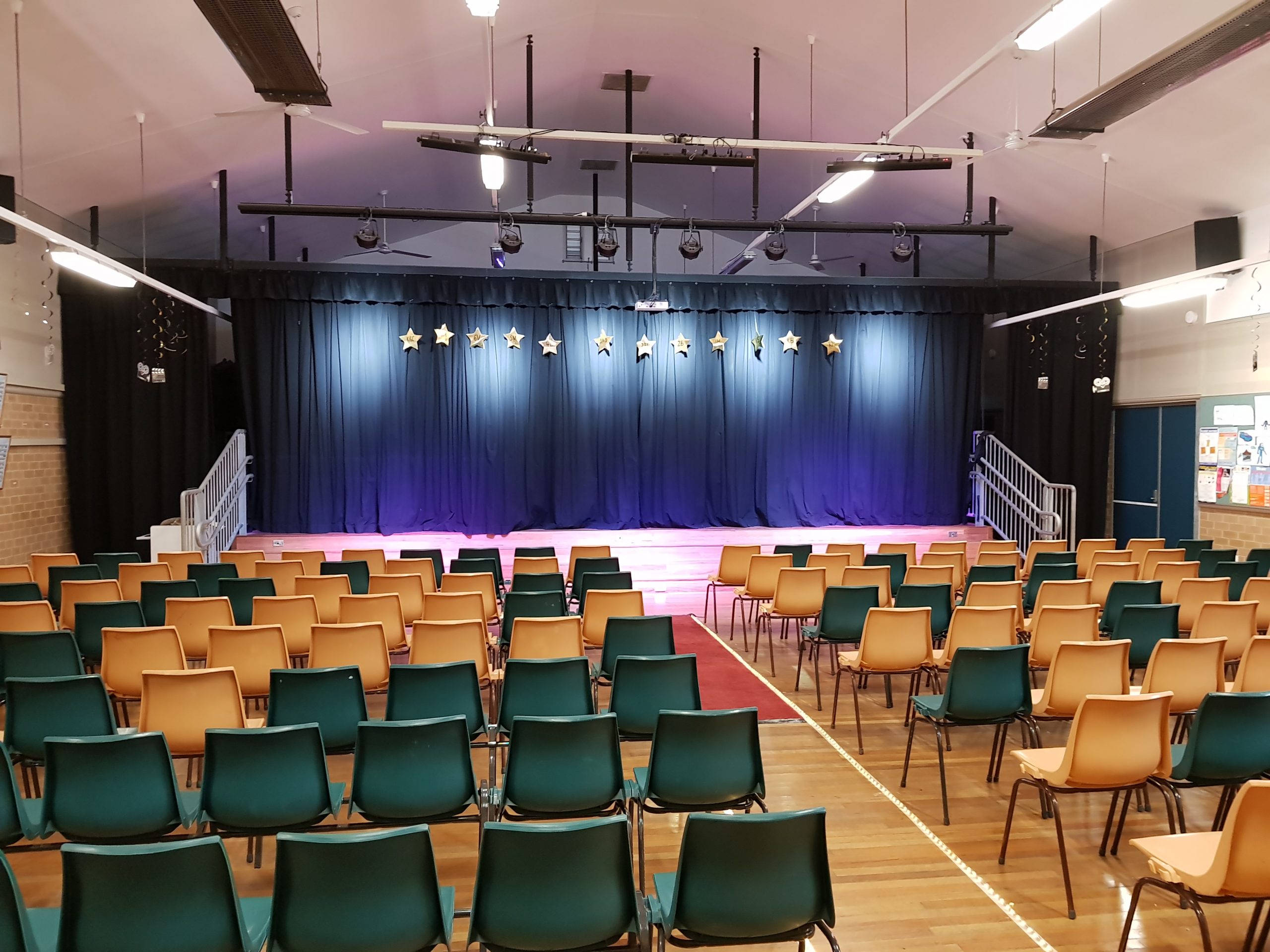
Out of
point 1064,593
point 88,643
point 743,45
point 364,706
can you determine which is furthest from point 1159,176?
point 88,643

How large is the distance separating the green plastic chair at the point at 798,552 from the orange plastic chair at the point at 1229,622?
323 centimetres

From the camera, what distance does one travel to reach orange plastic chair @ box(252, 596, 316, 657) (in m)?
5.60

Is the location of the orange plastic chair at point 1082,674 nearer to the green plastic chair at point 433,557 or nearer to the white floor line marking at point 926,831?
the white floor line marking at point 926,831

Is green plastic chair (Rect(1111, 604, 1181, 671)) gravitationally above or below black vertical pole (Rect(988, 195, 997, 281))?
below

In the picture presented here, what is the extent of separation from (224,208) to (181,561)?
5.16 m

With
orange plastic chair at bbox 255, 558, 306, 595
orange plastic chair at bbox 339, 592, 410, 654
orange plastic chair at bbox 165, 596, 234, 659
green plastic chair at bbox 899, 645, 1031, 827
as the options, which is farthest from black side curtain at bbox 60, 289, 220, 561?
green plastic chair at bbox 899, 645, 1031, 827

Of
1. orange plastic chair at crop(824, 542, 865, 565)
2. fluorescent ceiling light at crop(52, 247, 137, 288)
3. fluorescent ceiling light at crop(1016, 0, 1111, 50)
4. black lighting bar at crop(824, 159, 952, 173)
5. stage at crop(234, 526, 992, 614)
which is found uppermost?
fluorescent ceiling light at crop(1016, 0, 1111, 50)

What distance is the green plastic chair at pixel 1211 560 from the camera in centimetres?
721

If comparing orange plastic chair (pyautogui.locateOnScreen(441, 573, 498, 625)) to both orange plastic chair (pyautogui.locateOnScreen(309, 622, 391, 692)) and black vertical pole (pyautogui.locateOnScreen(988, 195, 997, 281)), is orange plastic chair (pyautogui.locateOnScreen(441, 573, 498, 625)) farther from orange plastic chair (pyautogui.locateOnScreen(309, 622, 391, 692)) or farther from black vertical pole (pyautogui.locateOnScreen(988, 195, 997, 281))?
black vertical pole (pyautogui.locateOnScreen(988, 195, 997, 281))

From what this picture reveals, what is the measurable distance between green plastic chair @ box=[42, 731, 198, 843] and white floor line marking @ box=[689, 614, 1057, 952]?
10.6ft

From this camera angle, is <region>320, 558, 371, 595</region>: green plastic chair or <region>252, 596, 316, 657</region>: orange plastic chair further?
<region>320, 558, 371, 595</region>: green plastic chair

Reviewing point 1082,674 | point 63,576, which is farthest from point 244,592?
point 1082,674

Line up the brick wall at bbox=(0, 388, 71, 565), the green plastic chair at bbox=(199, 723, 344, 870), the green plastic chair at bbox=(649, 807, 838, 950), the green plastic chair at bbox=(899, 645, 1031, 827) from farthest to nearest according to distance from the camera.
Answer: the brick wall at bbox=(0, 388, 71, 565) < the green plastic chair at bbox=(899, 645, 1031, 827) < the green plastic chair at bbox=(199, 723, 344, 870) < the green plastic chair at bbox=(649, 807, 838, 950)

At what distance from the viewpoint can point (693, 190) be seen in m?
14.2
